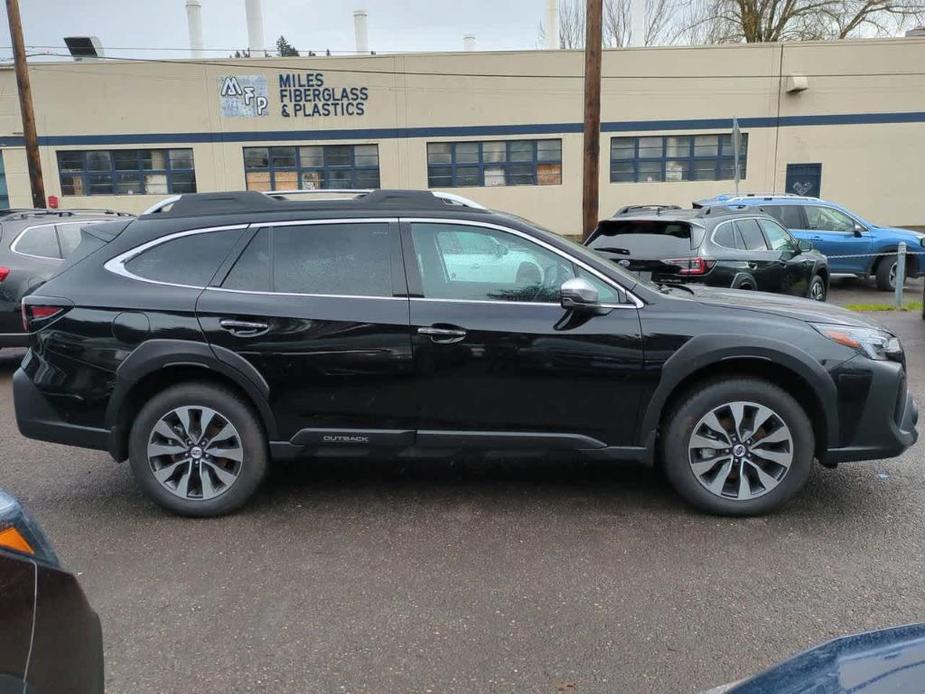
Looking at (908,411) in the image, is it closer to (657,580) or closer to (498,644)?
(657,580)

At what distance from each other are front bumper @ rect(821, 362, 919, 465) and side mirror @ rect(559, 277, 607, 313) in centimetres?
138

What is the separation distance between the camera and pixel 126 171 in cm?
2650

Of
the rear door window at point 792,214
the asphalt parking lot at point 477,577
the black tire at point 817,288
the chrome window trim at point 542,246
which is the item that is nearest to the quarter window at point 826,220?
the rear door window at point 792,214

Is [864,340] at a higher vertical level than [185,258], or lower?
lower

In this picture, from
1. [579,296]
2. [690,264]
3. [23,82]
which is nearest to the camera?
[579,296]

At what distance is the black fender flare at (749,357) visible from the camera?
4.02m

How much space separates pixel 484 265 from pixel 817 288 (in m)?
8.80

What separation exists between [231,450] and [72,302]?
1234 millimetres

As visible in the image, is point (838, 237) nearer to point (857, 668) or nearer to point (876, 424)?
point (876, 424)

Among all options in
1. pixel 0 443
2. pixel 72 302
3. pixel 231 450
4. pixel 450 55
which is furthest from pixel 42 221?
pixel 450 55

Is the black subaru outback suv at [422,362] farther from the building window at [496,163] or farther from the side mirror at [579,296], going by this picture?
the building window at [496,163]

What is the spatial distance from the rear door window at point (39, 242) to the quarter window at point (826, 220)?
43.3 feet

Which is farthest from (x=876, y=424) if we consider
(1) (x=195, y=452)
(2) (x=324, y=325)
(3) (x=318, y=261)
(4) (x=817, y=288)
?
(4) (x=817, y=288)

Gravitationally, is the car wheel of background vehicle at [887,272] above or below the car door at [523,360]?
below
